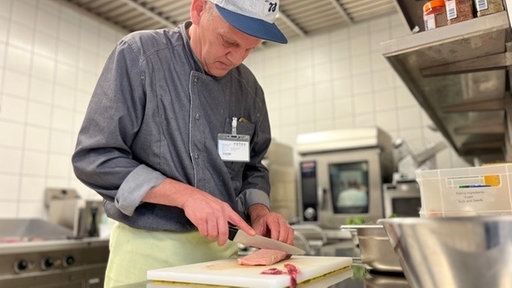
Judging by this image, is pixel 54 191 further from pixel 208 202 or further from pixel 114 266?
pixel 208 202

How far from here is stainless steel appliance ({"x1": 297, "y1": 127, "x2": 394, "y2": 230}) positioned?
2721mm

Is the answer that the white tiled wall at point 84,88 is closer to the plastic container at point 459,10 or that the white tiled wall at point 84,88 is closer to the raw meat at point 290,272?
the plastic container at point 459,10

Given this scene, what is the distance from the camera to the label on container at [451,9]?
94 cm

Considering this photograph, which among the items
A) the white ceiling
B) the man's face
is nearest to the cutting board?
the man's face

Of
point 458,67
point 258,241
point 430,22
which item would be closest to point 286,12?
point 458,67

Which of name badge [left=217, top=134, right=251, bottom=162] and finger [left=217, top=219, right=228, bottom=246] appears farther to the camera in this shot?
name badge [left=217, top=134, right=251, bottom=162]

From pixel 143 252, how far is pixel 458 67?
1014 mm

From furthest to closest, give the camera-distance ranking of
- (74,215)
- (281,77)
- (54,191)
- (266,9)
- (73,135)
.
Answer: (281,77)
(73,135)
(54,191)
(74,215)
(266,9)

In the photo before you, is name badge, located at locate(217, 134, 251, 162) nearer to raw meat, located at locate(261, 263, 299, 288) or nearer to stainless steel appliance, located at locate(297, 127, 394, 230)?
raw meat, located at locate(261, 263, 299, 288)

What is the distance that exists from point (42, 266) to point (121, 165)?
1.62 metres

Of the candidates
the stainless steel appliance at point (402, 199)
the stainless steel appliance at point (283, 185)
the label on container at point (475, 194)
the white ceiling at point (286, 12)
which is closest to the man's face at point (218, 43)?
the label on container at point (475, 194)

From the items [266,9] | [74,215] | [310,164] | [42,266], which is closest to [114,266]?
[266,9]

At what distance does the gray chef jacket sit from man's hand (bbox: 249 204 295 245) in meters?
0.05

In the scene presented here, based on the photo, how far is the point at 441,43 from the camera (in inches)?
38.1
